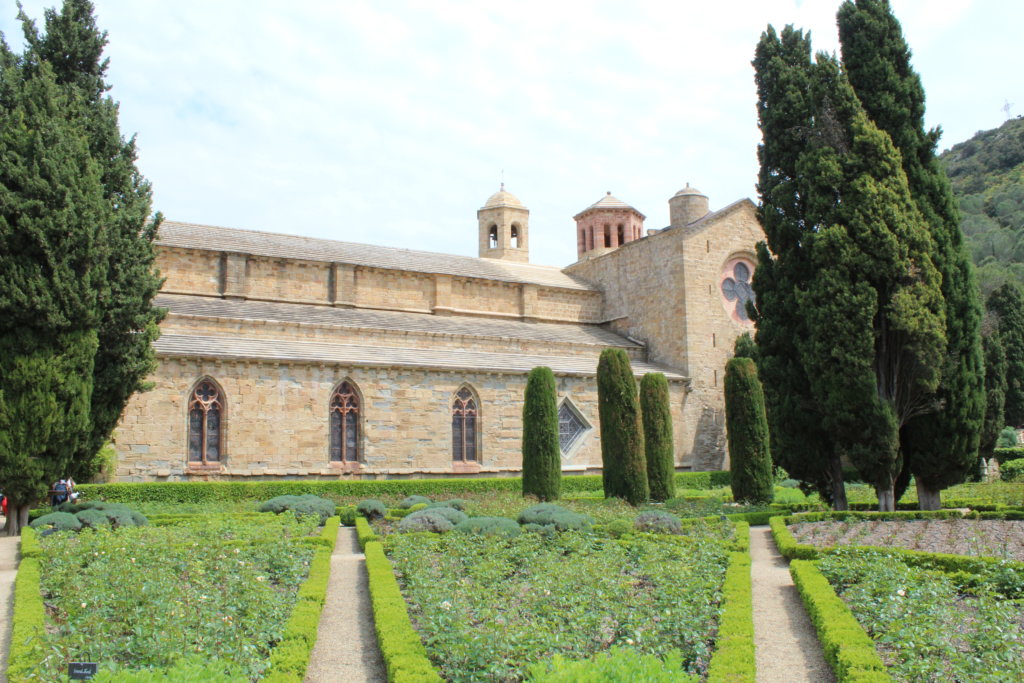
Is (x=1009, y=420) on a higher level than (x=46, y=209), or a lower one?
lower

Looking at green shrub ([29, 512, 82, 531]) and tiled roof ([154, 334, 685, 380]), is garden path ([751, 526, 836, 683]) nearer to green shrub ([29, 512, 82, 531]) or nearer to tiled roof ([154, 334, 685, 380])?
green shrub ([29, 512, 82, 531])

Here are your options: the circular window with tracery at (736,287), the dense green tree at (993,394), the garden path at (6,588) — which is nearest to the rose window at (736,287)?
the circular window with tracery at (736,287)

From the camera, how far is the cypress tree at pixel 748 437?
18.9 m

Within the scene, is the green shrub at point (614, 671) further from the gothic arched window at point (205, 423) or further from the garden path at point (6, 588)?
the gothic arched window at point (205, 423)

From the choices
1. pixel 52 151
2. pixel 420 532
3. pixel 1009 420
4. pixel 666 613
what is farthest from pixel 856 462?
pixel 1009 420

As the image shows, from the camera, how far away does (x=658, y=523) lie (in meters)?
13.3

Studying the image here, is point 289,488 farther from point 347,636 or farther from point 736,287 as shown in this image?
point 736,287

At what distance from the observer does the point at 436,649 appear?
21.7 ft

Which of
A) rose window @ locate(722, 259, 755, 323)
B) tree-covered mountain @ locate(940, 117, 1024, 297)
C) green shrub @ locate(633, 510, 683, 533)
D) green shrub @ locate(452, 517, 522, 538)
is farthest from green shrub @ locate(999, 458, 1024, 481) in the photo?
tree-covered mountain @ locate(940, 117, 1024, 297)

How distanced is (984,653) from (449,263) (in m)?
26.1

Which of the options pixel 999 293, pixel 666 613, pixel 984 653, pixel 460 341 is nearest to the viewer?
pixel 984 653

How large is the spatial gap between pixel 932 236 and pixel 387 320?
16.2 m

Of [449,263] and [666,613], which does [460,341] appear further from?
[666,613]

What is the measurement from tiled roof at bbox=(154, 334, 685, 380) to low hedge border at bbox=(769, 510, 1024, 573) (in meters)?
10.1
